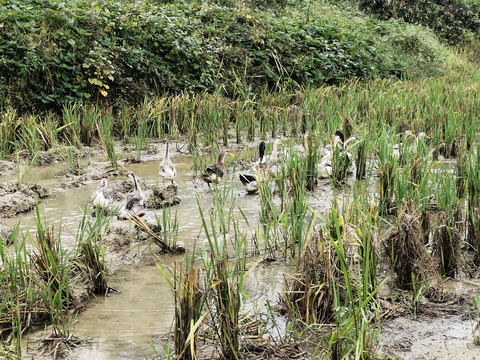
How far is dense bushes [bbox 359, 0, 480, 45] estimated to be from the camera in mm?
21828

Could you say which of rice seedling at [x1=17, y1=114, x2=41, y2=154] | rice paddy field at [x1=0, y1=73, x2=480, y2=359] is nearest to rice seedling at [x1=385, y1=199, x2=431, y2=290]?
rice paddy field at [x1=0, y1=73, x2=480, y2=359]

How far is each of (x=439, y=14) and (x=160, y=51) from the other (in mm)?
17080

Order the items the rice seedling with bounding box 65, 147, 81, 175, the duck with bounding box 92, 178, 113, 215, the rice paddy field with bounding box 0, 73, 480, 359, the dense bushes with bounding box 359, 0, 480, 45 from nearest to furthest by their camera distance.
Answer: the rice paddy field with bounding box 0, 73, 480, 359 < the duck with bounding box 92, 178, 113, 215 < the rice seedling with bounding box 65, 147, 81, 175 < the dense bushes with bounding box 359, 0, 480, 45

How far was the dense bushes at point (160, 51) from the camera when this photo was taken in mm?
8898

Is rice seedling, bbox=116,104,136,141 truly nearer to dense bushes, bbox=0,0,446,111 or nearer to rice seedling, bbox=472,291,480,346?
dense bushes, bbox=0,0,446,111

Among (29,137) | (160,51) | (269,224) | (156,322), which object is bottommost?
(156,322)

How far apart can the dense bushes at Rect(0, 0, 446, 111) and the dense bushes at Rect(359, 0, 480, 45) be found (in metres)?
6.87

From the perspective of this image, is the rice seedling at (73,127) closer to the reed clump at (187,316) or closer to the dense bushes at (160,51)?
the dense bushes at (160,51)

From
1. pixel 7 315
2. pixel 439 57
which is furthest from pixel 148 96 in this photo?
pixel 439 57

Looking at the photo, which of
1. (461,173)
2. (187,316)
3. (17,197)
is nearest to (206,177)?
(17,197)

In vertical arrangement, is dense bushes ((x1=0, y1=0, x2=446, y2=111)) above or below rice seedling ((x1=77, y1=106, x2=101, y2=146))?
above

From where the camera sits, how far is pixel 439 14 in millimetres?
23609

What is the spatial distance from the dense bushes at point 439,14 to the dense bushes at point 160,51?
6.87 metres

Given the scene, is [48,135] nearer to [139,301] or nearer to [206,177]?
[206,177]
